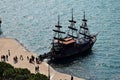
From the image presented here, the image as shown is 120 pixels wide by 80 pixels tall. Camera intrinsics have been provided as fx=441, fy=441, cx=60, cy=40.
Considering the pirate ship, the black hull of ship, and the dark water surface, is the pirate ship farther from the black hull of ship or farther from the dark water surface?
the dark water surface

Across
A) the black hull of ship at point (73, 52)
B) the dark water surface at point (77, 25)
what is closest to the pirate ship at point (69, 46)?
the black hull of ship at point (73, 52)

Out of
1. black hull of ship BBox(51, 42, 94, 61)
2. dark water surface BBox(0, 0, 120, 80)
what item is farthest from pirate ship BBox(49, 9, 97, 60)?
dark water surface BBox(0, 0, 120, 80)

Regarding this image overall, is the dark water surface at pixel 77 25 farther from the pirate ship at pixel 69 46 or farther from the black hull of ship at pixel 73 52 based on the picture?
the pirate ship at pixel 69 46

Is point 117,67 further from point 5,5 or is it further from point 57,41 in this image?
point 5,5

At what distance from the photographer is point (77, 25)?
5443 inches

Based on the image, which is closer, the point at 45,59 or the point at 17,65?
the point at 17,65

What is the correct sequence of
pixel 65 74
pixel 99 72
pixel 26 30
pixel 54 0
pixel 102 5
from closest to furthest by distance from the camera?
1. pixel 65 74
2. pixel 99 72
3. pixel 26 30
4. pixel 102 5
5. pixel 54 0

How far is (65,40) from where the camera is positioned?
109 m

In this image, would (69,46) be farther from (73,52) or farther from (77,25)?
(77,25)

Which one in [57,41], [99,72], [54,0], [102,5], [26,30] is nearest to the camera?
[99,72]

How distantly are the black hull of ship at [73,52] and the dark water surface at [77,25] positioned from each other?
1814 millimetres

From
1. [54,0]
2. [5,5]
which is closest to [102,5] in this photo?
[54,0]

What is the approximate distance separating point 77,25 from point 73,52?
31.4 meters

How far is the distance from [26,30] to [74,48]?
30.3 m
